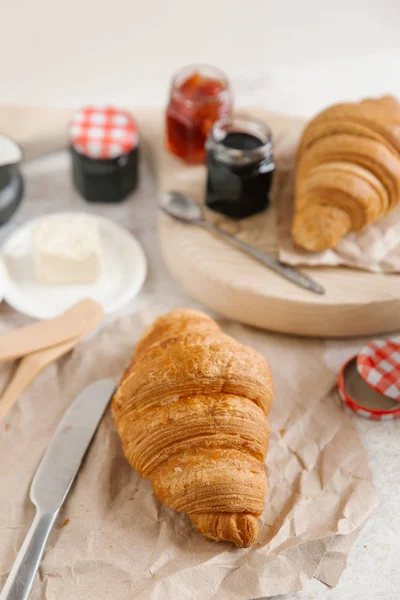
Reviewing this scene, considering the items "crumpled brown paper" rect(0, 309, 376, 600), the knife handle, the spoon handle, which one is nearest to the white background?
the spoon handle

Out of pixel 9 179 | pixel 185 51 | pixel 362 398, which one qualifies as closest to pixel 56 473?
pixel 362 398

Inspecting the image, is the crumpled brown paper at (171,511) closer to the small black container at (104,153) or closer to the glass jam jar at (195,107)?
the small black container at (104,153)

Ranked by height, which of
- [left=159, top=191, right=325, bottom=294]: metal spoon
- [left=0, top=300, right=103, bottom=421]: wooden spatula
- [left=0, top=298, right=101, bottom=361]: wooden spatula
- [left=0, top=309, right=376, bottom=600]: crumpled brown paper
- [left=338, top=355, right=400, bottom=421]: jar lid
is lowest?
[left=0, top=309, right=376, bottom=600]: crumpled brown paper

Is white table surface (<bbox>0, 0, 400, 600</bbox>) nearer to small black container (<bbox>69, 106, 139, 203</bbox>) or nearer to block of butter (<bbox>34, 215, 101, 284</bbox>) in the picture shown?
small black container (<bbox>69, 106, 139, 203</bbox>)

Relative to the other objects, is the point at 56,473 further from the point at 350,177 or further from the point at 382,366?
the point at 350,177

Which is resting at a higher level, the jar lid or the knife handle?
the jar lid

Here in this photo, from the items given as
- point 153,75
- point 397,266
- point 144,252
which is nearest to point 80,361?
point 144,252
